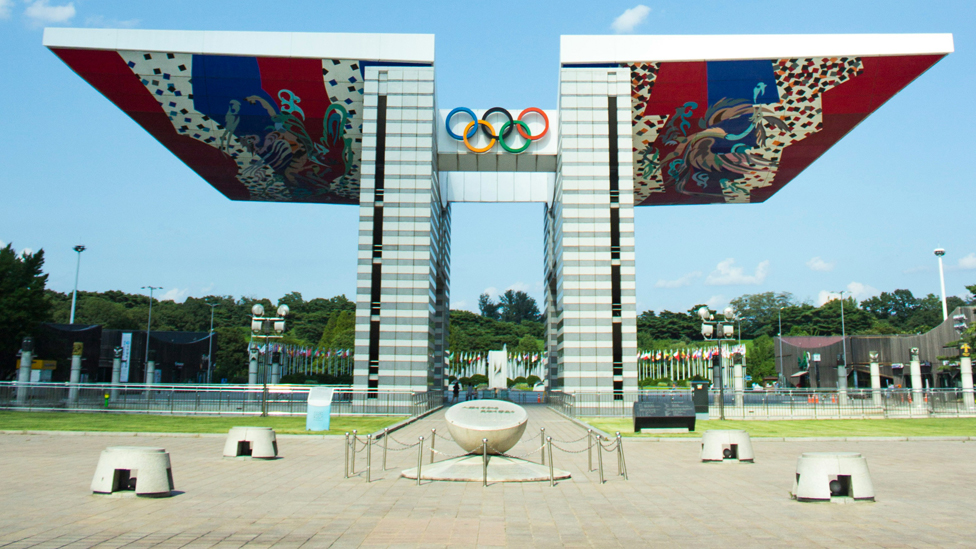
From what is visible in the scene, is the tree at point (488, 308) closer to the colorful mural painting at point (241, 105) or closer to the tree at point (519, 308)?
the tree at point (519, 308)

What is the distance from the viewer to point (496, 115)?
39844 millimetres

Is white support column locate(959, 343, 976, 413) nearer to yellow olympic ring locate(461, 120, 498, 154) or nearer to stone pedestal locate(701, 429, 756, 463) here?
stone pedestal locate(701, 429, 756, 463)

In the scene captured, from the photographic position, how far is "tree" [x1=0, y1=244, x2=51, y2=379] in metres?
46.7

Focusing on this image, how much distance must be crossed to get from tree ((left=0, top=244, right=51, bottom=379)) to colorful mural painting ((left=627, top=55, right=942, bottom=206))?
4195cm

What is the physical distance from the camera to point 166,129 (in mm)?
40156

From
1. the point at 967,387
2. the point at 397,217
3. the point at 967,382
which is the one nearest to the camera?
the point at 397,217

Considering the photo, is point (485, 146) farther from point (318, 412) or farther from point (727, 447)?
point (727, 447)

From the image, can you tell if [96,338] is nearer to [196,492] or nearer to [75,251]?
[75,251]

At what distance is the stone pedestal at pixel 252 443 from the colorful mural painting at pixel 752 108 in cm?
2784

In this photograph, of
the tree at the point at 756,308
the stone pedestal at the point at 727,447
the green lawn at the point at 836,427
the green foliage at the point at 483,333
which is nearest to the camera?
the stone pedestal at the point at 727,447

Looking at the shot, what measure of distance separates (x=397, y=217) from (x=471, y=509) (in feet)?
90.5

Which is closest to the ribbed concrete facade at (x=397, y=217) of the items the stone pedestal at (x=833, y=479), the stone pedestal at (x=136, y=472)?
the stone pedestal at (x=136, y=472)

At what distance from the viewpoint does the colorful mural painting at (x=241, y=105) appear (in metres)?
34.9

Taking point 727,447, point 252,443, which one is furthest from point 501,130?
point 252,443
